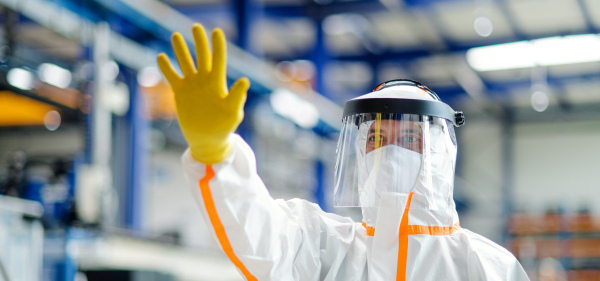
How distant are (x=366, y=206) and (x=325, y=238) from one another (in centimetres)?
17

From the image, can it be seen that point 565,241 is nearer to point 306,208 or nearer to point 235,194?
point 306,208

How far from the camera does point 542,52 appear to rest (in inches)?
497

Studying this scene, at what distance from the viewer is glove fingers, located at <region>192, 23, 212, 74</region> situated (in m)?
1.75

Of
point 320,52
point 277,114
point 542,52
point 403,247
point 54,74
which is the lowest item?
point 403,247

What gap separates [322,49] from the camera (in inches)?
433

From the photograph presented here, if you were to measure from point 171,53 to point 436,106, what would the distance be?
16.8ft

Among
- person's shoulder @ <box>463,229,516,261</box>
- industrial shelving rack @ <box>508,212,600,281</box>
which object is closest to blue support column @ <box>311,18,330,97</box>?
industrial shelving rack @ <box>508,212,600,281</box>

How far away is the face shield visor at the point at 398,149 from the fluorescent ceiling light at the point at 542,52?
10592 millimetres

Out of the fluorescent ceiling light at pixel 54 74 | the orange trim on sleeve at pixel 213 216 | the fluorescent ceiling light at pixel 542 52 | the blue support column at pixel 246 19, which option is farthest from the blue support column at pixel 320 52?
the orange trim on sleeve at pixel 213 216

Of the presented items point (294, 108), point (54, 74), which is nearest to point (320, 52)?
point (294, 108)

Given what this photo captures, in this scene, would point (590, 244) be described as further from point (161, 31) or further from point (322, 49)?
point (161, 31)

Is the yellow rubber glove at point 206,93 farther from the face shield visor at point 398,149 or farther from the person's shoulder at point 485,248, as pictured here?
the person's shoulder at point 485,248

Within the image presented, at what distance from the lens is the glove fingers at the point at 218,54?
175 cm

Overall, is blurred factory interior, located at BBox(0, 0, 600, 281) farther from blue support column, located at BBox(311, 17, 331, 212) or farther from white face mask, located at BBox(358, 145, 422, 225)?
white face mask, located at BBox(358, 145, 422, 225)
